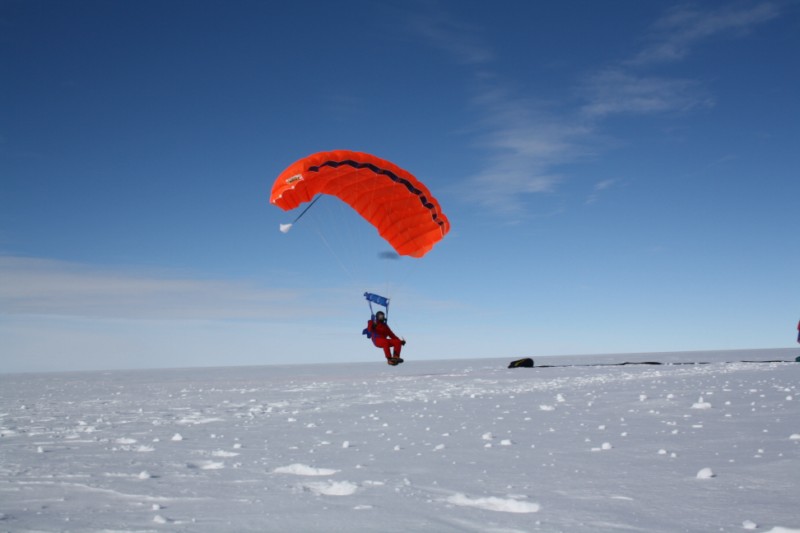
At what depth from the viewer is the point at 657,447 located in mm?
6164

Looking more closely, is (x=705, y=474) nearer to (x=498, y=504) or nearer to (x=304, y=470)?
(x=498, y=504)

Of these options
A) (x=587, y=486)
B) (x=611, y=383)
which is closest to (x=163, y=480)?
(x=587, y=486)

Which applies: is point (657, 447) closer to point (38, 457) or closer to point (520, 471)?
point (520, 471)

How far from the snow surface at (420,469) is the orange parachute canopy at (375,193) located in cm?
805

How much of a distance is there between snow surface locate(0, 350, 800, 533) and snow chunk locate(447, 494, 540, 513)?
0.05 feet

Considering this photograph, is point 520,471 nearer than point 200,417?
Yes

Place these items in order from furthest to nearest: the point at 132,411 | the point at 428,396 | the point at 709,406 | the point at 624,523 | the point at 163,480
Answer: the point at 428,396, the point at 132,411, the point at 709,406, the point at 163,480, the point at 624,523

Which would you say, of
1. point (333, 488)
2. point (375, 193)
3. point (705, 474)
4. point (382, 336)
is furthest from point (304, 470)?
point (382, 336)

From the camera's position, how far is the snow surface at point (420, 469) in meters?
3.82

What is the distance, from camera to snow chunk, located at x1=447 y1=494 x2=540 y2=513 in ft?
13.3

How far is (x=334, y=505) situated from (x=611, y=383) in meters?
12.6

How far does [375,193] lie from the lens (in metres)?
19.1

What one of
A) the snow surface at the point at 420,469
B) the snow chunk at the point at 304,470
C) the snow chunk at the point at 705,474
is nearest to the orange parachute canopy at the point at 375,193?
the snow surface at the point at 420,469

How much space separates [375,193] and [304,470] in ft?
46.9
